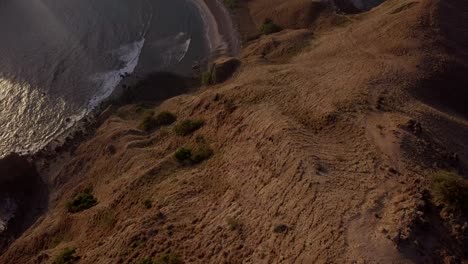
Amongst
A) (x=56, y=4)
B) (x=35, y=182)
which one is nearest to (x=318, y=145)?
(x=35, y=182)

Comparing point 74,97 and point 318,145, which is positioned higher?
point 74,97

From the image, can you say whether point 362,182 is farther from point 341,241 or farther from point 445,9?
point 445,9

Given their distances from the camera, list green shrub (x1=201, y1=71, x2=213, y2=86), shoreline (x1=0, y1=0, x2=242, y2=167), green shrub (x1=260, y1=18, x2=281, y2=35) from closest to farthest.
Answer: shoreline (x1=0, y1=0, x2=242, y2=167)
green shrub (x1=201, y1=71, x2=213, y2=86)
green shrub (x1=260, y1=18, x2=281, y2=35)

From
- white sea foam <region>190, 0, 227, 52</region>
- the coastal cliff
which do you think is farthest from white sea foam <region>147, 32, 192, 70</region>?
the coastal cliff

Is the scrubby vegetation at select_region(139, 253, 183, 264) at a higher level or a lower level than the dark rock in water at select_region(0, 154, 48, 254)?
lower

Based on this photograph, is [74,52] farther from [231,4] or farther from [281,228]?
[281,228]

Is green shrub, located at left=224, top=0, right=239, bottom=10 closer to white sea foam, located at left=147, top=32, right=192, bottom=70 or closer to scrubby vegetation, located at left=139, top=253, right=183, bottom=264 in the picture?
white sea foam, located at left=147, top=32, right=192, bottom=70

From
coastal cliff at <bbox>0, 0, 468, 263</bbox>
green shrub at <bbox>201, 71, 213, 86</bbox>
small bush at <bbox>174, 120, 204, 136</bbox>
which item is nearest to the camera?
coastal cliff at <bbox>0, 0, 468, 263</bbox>
